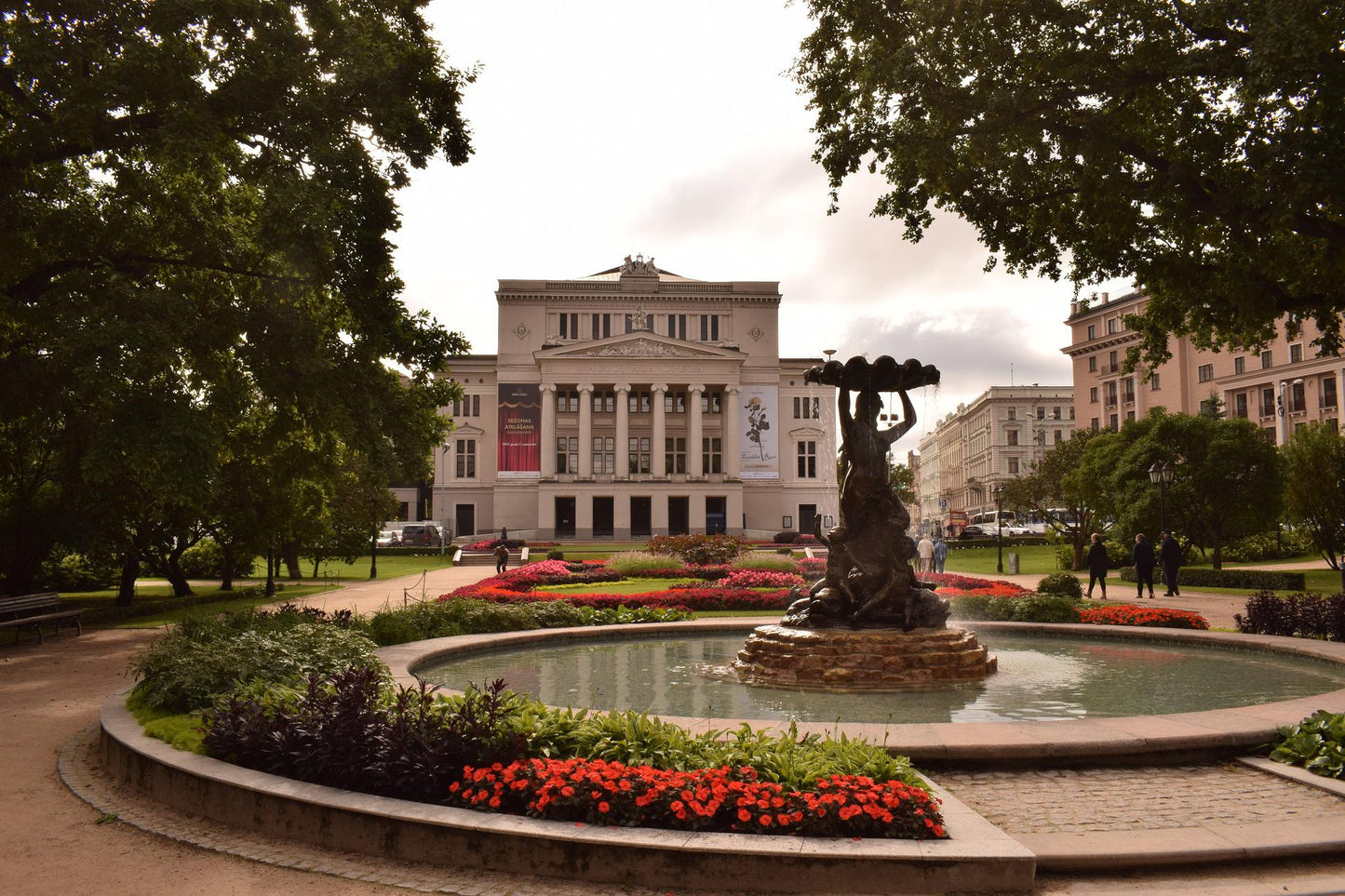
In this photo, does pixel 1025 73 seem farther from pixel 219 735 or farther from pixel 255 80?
pixel 219 735

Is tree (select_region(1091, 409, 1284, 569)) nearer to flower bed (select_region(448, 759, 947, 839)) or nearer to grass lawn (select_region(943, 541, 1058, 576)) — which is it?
grass lawn (select_region(943, 541, 1058, 576))

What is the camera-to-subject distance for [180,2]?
14000 millimetres

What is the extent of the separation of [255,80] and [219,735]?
12792 millimetres

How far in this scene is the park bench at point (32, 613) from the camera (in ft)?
55.3

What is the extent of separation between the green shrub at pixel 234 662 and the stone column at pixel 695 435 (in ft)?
199

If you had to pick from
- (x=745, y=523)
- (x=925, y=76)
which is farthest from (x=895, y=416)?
(x=745, y=523)

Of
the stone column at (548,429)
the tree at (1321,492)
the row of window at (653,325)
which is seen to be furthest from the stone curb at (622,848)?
the row of window at (653,325)

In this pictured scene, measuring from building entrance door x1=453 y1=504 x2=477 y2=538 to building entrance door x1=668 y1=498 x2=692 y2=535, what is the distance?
58.0 feet

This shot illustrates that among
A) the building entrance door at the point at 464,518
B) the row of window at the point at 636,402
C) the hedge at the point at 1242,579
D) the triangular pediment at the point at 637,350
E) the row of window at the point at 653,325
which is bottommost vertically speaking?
the hedge at the point at 1242,579

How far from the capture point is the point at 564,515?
236ft

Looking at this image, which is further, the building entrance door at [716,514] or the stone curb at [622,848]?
the building entrance door at [716,514]

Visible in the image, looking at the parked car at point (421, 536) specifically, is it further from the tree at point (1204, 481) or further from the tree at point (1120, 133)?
the tree at point (1120, 133)

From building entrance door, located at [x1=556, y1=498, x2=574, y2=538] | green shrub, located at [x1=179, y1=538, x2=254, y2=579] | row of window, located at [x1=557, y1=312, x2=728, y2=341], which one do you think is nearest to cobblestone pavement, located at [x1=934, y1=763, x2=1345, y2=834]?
green shrub, located at [x1=179, y1=538, x2=254, y2=579]

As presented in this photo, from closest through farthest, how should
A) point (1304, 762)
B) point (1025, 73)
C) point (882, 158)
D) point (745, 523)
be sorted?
point (1304, 762) → point (1025, 73) → point (882, 158) → point (745, 523)
